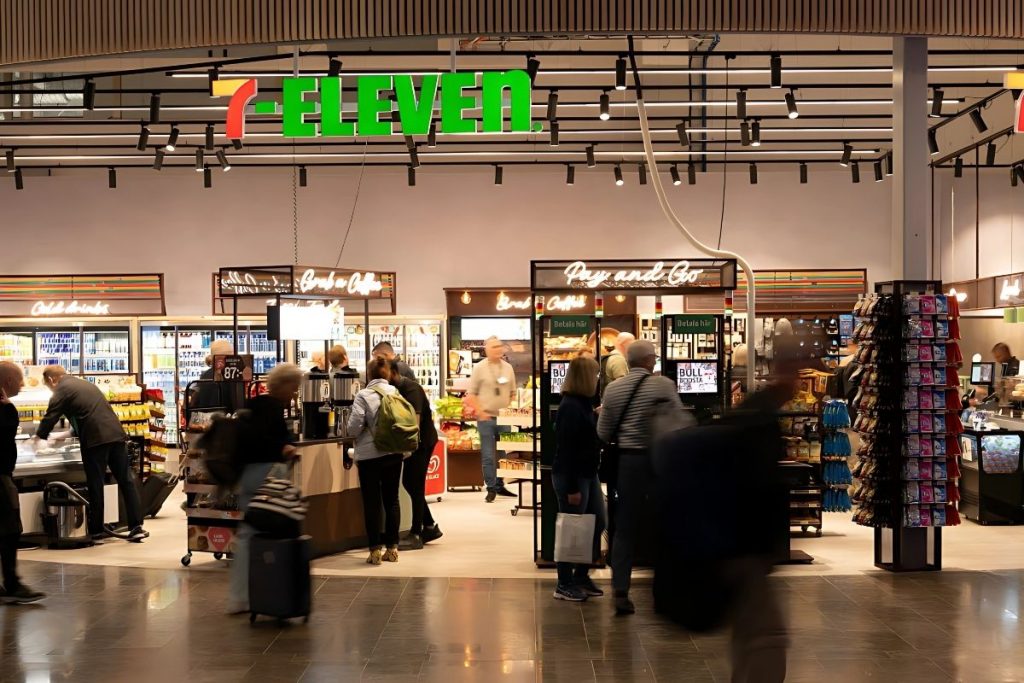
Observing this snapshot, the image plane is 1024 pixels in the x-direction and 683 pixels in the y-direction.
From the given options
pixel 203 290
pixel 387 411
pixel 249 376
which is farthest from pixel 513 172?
pixel 387 411

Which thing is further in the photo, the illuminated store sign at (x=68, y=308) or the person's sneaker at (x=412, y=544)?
the illuminated store sign at (x=68, y=308)

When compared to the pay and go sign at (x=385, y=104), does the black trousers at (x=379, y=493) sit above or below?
below

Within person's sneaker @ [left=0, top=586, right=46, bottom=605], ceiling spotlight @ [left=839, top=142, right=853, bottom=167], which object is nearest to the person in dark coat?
person's sneaker @ [left=0, top=586, right=46, bottom=605]

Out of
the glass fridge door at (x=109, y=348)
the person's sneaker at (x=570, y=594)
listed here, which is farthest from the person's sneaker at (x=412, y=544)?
the glass fridge door at (x=109, y=348)

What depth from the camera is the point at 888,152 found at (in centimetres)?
1653

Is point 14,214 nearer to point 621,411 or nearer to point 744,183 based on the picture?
point 744,183

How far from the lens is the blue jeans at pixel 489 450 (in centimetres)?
1205

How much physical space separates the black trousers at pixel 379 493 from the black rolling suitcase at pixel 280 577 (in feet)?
6.32

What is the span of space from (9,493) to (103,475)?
259 cm

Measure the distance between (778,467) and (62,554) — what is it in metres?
6.97

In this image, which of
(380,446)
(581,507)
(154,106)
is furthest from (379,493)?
(154,106)

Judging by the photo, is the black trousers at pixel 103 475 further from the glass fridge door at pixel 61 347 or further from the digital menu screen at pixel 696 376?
the glass fridge door at pixel 61 347

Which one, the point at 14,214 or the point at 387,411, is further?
the point at 14,214

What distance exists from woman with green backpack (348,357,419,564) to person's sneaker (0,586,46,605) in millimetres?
2367
